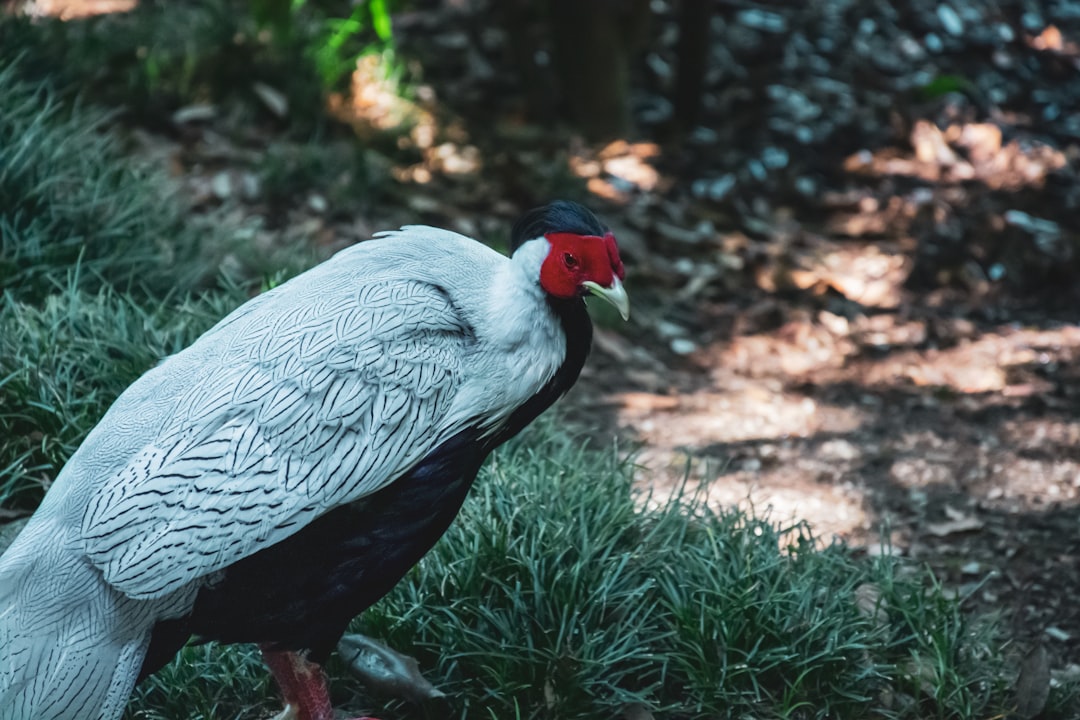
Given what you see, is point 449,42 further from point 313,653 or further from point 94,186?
point 313,653

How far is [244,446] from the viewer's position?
2.25 m

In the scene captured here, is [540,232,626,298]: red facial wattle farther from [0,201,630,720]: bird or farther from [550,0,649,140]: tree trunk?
[550,0,649,140]: tree trunk

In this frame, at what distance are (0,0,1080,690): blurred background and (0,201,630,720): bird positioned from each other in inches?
43.0

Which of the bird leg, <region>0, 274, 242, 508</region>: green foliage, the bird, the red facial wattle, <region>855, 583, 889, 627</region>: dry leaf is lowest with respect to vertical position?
<region>855, 583, 889, 627</region>: dry leaf

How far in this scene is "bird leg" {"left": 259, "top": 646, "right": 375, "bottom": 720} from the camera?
2.60m

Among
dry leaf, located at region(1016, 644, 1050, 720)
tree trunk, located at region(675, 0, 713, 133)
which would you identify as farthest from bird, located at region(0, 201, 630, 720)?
tree trunk, located at region(675, 0, 713, 133)

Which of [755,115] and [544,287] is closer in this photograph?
[544,287]

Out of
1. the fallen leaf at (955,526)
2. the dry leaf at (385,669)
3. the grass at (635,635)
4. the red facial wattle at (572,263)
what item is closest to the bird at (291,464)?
the red facial wattle at (572,263)

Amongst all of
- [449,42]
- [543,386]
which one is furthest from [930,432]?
[449,42]

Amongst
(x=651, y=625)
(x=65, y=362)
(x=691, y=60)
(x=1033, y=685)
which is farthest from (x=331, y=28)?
(x=1033, y=685)

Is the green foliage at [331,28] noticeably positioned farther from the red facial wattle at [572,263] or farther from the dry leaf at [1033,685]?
the dry leaf at [1033,685]

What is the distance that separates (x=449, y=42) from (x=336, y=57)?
124 cm

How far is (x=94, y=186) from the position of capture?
4.25m

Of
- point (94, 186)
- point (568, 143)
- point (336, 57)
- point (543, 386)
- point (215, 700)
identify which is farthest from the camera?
point (568, 143)
